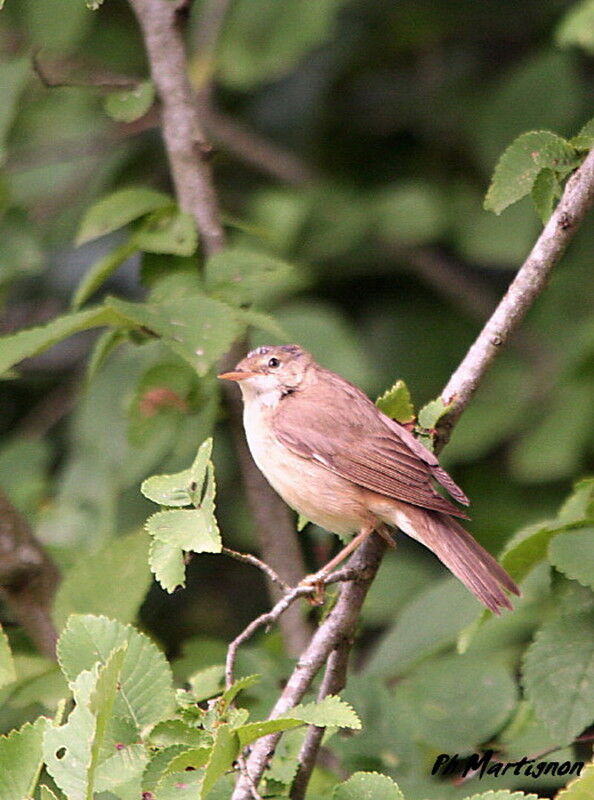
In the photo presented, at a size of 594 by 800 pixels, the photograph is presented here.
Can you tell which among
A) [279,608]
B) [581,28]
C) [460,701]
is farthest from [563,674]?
[581,28]

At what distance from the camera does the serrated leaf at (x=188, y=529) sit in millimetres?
2094

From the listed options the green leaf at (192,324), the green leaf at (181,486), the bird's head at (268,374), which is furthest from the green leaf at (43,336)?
the green leaf at (181,486)

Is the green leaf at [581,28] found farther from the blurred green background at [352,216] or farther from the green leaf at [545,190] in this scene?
the green leaf at [545,190]

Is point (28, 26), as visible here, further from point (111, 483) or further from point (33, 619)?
point (33, 619)

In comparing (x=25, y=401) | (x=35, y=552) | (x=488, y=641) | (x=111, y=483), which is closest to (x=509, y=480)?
(x=488, y=641)

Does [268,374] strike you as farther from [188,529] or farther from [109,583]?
[188,529]

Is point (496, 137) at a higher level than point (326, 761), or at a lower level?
higher

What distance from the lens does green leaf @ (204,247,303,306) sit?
133 inches

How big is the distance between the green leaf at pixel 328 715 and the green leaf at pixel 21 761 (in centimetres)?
46

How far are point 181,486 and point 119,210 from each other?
1.56 meters

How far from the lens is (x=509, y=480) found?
5430 millimetres

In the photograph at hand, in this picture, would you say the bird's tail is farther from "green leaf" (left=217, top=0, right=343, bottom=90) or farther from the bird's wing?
"green leaf" (left=217, top=0, right=343, bottom=90)

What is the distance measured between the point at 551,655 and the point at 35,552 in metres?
1.50

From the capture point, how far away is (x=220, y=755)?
186 centimetres
